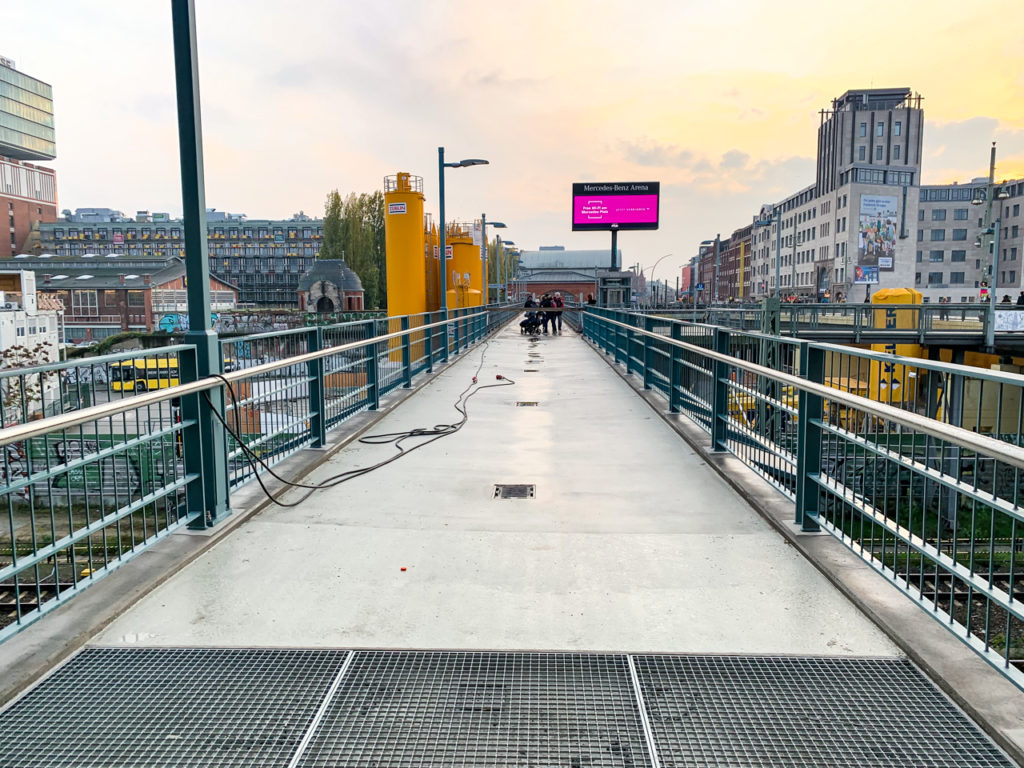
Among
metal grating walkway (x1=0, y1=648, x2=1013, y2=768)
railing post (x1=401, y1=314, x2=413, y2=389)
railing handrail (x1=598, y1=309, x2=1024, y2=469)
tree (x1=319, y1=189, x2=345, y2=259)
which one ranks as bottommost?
metal grating walkway (x1=0, y1=648, x2=1013, y2=768)

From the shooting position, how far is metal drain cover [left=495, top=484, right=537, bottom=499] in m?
5.72

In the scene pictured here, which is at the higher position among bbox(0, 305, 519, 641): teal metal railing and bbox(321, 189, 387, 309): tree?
bbox(321, 189, 387, 309): tree

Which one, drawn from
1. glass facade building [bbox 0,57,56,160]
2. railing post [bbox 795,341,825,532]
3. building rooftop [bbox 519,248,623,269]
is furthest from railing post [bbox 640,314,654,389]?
glass facade building [bbox 0,57,56,160]

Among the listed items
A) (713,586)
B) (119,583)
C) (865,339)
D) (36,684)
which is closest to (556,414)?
(713,586)

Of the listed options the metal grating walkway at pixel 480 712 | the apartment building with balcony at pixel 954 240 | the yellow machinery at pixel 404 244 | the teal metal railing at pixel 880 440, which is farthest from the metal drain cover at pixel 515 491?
the apartment building with balcony at pixel 954 240

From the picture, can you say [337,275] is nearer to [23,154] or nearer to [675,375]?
[675,375]

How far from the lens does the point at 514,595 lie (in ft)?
12.4

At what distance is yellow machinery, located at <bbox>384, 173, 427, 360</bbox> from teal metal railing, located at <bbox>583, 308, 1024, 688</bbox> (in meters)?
19.5

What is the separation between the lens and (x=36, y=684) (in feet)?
9.62

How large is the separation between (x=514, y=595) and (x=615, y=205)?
119 feet

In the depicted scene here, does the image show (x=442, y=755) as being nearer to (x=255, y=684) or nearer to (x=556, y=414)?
(x=255, y=684)

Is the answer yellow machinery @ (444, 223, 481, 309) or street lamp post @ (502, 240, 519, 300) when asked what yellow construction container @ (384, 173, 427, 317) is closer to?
yellow machinery @ (444, 223, 481, 309)

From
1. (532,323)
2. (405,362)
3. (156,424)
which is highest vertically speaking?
(532,323)

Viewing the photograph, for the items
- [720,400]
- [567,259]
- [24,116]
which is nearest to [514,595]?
[720,400]
